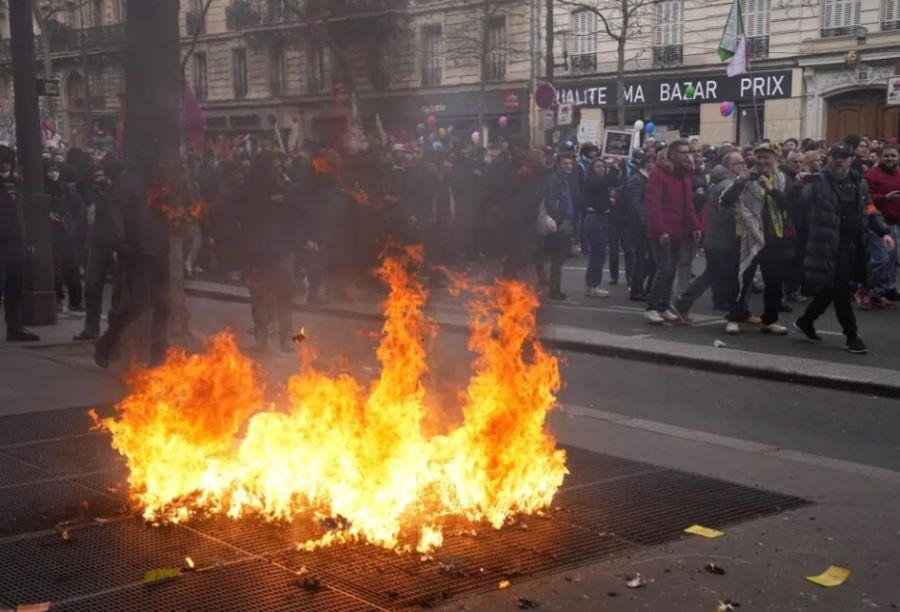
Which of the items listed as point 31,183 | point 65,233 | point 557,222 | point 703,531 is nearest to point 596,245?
point 557,222

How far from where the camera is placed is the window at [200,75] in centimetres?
1541

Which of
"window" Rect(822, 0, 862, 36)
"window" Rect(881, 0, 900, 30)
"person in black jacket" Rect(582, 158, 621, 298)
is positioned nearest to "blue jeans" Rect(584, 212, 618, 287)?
"person in black jacket" Rect(582, 158, 621, 298)

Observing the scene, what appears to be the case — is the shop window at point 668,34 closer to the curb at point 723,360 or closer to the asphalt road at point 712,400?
the curb at point 723,360

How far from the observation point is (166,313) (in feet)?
28.0

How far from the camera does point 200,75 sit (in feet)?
52.2

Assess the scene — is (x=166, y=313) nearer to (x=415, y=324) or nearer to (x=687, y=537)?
(x=415, y=324)

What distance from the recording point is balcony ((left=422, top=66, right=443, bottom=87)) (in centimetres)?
816

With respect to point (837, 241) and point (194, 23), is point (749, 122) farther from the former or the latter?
point (837, 241)

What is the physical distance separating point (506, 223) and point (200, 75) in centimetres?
580

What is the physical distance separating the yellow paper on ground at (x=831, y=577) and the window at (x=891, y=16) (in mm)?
26395

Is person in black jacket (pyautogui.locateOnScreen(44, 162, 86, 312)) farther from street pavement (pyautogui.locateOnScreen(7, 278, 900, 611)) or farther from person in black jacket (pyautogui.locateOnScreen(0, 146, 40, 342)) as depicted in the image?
person in black jacket (pyautogui.locateOnScreen(0, 146, 40, 342))

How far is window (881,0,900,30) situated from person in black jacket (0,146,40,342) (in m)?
23.7

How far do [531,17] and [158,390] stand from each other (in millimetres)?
18312

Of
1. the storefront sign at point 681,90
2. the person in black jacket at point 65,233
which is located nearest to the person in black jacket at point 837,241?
the person in black jacket at point 65,233
